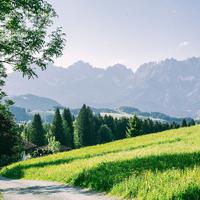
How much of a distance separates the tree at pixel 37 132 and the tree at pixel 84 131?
1543 cm

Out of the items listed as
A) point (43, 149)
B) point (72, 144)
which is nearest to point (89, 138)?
point (72, 144)

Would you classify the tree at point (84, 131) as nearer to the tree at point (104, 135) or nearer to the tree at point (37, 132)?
the tree at point (104, 135)

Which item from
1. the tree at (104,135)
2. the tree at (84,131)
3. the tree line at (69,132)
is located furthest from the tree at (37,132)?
the tree at (104,135)

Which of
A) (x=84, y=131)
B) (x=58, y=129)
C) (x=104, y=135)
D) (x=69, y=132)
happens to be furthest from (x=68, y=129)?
(x=104, y=135)

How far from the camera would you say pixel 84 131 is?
566ft

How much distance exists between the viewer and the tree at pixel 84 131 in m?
172

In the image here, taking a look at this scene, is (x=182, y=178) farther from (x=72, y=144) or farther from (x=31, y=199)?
(x=72, y=144)

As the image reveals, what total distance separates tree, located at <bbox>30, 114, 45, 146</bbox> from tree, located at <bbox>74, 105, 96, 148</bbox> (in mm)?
15432

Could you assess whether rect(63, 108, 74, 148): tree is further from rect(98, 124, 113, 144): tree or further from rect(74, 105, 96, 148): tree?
rect(98, 124, 113, 144): tree

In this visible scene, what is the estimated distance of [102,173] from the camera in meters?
22.7

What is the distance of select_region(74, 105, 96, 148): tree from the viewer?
172250mm

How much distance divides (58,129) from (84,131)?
40.3 feet

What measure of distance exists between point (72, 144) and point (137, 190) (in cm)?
15844

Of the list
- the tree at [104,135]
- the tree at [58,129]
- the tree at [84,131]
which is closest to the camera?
the tree at [58,129]
